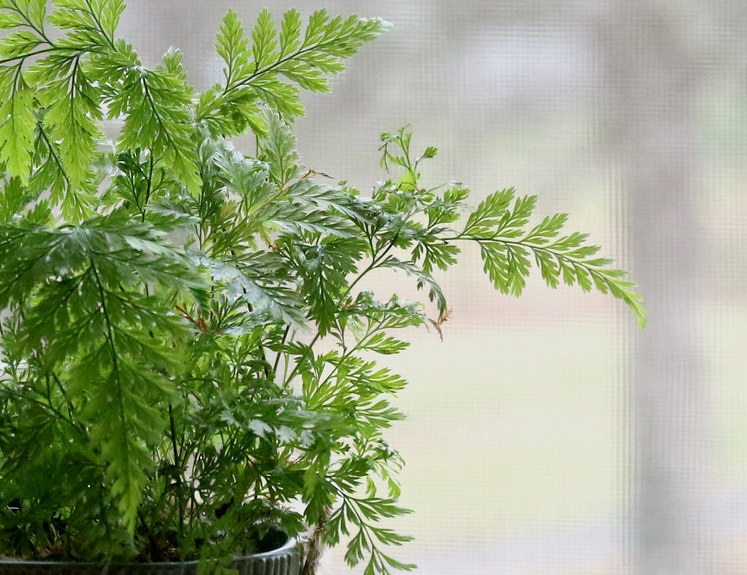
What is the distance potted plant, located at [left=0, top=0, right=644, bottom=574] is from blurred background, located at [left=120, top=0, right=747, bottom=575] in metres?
0.49

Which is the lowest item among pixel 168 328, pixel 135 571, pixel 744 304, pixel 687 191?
pixel 135 571

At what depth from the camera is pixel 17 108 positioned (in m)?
0.54

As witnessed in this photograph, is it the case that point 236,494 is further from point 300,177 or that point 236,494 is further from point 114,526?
point 300,177

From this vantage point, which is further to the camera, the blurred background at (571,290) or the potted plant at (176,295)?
the blurred background at (571,290)

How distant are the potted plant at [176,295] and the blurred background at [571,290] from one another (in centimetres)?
49

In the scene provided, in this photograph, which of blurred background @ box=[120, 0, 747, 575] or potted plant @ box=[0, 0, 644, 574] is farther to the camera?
blurred background @ box=[120, 0, 747, 575]

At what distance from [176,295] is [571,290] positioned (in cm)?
72

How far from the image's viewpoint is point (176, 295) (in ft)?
1.85

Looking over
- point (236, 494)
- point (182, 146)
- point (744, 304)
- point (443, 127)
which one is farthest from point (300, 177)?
point (744, 304)

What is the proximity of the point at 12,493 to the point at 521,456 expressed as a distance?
79 cm

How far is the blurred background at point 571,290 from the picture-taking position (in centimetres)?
113

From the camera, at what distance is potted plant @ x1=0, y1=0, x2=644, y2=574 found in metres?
0.46

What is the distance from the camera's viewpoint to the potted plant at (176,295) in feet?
1.51

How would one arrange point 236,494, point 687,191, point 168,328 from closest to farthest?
point 168,328 → point 236,494 → point 687,191
